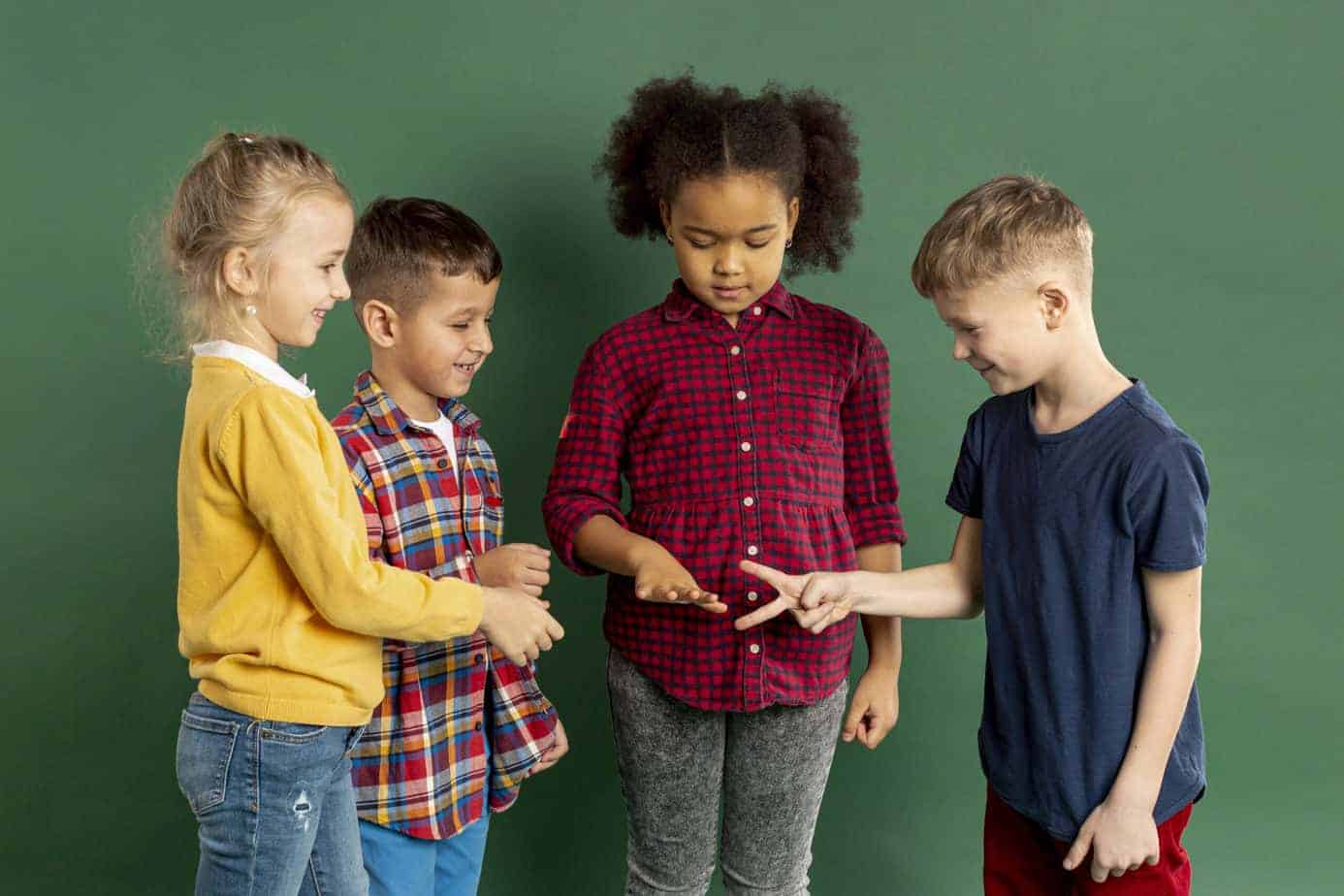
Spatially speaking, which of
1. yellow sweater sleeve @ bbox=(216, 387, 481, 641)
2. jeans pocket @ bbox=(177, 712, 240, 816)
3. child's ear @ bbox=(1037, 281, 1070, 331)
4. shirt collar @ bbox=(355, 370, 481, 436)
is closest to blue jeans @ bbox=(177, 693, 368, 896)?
jeans pocket @ bbox=(177, 712, 240, 816)

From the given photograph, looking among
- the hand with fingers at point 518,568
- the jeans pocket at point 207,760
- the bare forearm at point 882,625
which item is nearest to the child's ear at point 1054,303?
the bare forearm at point 882,625

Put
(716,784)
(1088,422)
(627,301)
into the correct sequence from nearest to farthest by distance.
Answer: (1088,422) < (716,784) < (627,301)

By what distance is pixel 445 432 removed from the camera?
1.68 metres

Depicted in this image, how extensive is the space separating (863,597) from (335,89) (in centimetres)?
122

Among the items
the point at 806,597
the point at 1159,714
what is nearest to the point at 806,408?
the point at 806,597

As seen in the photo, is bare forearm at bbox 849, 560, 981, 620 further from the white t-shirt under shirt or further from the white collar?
the white collar

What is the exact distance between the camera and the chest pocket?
1699 mm

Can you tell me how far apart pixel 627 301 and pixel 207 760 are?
108 cm

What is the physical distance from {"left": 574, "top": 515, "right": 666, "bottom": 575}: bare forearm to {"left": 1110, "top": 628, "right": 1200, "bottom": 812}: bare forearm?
1.98 ft

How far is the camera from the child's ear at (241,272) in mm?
1398

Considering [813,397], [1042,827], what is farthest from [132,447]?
[1042,827]

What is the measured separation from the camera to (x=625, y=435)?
69.3 inches

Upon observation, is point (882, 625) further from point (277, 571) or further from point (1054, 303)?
point (277, 571)

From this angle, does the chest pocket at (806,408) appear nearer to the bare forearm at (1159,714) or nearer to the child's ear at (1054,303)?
the child's ear at (1054,303)
